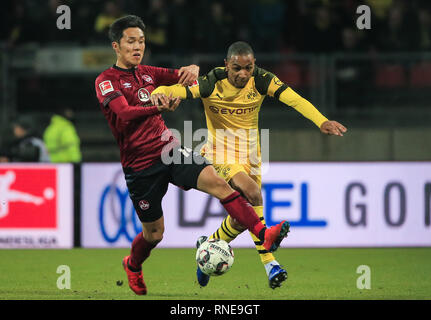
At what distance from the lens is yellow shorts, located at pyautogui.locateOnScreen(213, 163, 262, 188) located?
25.0 feet

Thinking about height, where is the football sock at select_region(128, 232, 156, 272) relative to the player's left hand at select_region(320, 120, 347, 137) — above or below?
below

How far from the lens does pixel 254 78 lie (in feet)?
24.9

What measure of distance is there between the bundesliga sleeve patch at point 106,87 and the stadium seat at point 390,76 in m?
6.59

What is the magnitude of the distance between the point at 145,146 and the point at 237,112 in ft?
3.74

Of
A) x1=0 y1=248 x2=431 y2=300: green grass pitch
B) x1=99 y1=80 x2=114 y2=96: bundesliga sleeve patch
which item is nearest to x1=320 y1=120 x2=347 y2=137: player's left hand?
x1=0 y1=248 x2=431 y2=300: green grass pitch

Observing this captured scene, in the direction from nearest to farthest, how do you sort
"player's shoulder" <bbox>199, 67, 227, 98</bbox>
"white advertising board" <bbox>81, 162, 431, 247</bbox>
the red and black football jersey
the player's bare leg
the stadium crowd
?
the red and black football jersey < the player's bare leg < "player's shoulder" <bbox>199, 67, 227, 98</bbox> < "white advertising board" <bbox>81, 162, 431, 247</bbox> < the stadium crowd

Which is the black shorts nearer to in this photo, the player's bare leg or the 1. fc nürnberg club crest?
the player's bare leg

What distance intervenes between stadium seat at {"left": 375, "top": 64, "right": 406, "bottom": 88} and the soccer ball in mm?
6133

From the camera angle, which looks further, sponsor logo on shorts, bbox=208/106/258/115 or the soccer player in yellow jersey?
sponsor logo on shorts, bbox=208/106/258/115

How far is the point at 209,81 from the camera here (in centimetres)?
766

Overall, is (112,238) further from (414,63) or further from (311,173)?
(414,63)

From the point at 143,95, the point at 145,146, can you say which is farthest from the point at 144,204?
the point at 143,95

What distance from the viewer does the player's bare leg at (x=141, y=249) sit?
7129 mm

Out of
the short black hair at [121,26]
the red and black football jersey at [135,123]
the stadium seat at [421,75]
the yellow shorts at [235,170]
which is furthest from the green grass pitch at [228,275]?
the stadium seat at [421,75]
